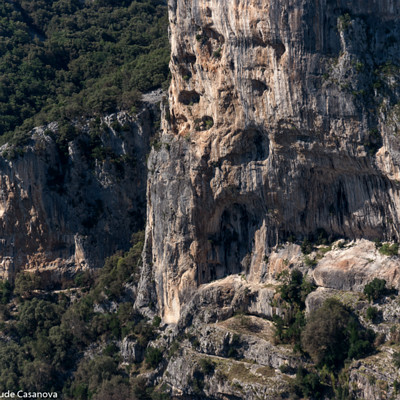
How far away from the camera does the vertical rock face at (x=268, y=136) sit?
51812 millimetres

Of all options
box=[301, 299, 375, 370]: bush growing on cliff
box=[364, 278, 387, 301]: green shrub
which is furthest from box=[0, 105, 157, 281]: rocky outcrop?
box=[364, 278, 387, 301]: green shrub

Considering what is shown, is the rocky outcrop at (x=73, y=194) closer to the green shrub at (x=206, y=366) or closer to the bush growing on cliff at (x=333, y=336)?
the green shrub at (x=206, y=366)

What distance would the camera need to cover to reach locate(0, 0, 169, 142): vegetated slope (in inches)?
A: 2987

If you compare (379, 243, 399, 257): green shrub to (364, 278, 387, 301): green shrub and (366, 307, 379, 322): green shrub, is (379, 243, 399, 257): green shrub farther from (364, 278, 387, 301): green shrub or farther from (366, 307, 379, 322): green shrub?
(366, 307, 379, 322): green shrub

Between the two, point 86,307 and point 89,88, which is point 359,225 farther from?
point 89,88

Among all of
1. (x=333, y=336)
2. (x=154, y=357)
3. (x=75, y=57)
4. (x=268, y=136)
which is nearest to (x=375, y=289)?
(x=333, y=336)

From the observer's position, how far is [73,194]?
236ft

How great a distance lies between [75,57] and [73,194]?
18207 mm

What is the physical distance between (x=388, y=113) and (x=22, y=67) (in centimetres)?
4015

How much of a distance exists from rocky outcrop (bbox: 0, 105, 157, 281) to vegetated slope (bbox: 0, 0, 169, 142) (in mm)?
2238

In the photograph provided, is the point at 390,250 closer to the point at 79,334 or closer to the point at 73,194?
the point at 79,334

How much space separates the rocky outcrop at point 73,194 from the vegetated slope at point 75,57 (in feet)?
7.34

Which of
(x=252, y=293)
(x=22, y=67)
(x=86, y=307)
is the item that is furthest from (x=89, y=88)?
(x=252, y=293)

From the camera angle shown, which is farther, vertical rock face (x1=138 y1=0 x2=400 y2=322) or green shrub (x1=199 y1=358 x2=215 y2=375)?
green shrub (x1=199 y1=358 x2=215 y2=375)
